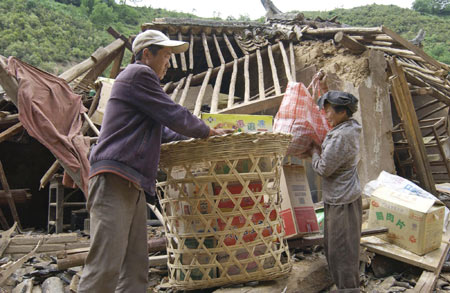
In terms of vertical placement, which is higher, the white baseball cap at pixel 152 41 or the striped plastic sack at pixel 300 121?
the white baseball cap at pixel 152 41

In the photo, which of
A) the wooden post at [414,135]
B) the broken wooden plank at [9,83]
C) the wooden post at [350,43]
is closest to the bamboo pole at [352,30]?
the wooden post at [350,43]

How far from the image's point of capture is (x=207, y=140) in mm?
1908

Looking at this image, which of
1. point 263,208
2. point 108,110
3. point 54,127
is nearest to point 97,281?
point 108,110

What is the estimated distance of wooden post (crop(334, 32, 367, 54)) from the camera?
14.9 feet

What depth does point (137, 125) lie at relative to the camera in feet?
6.01

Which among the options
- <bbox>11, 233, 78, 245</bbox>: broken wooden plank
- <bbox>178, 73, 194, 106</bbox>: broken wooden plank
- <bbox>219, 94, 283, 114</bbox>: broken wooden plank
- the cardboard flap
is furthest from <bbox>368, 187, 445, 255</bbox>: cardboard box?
<bbox>11, 233, 78, 245</bbox>: broken wooden plank

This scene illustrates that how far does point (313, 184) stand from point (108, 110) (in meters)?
3.89

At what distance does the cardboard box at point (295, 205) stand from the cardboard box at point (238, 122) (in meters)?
0.66

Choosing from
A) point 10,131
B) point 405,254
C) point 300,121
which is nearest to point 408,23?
point 405,254

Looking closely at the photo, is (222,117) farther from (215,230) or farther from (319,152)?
(319,152)

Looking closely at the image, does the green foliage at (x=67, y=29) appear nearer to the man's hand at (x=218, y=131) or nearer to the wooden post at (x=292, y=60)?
the wooden post at (x=292, y=60)

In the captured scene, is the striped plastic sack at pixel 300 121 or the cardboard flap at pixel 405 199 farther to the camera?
the cardboard flap at pixel 405 199

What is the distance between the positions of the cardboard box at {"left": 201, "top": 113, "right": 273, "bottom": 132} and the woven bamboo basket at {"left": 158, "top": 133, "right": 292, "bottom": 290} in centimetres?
23

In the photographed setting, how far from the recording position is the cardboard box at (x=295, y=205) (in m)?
2.69
